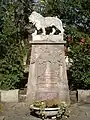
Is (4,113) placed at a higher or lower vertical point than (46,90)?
lower

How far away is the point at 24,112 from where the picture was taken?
26.3 feet

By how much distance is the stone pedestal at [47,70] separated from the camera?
28.9ft

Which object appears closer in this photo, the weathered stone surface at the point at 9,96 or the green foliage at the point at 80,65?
the weathered stone surface at the point at 9,96

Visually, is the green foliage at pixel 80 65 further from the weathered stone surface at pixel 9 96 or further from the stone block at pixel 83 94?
the weathered stone surface at pixel 9 96

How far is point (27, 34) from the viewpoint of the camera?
14.6 meters

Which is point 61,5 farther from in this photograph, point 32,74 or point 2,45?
point 32,74

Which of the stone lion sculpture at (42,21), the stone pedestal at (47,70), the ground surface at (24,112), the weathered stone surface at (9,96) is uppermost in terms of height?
the stone lion sculpture at (42,21)

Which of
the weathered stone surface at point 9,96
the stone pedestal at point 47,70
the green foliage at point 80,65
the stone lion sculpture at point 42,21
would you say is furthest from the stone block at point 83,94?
the stone lion sculpture at point 42,21

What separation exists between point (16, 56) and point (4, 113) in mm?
3128

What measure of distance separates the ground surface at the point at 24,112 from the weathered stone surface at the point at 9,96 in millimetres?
314

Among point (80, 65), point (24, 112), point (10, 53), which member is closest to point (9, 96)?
point (24, 112)

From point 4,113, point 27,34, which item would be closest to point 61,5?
point 27,34

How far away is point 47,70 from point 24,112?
162cm

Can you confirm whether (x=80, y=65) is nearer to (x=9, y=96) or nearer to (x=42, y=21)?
(x=42, y=21)
